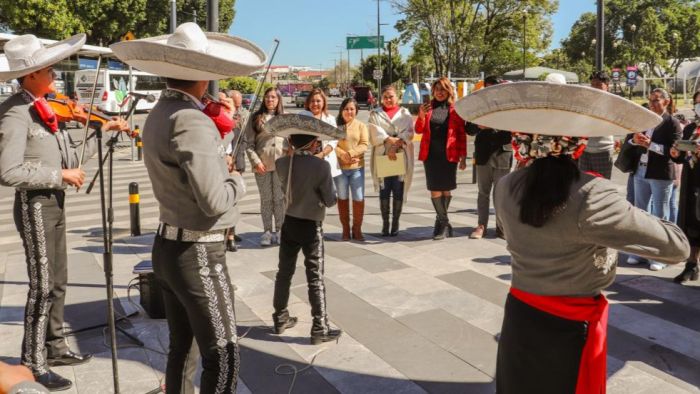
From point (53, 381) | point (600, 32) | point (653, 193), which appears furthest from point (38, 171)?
point (600, 32)

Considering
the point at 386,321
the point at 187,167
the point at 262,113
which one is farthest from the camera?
the point at 262,113

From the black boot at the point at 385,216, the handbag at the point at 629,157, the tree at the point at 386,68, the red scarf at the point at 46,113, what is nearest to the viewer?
the red scarf at the point at 46,113

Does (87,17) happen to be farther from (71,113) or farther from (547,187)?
(547,187)

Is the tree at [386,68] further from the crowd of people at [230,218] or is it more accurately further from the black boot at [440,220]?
the crowd of people at [230,218]

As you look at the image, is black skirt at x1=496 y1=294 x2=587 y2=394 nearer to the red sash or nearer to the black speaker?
the red sash

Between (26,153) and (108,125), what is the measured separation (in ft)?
1.74

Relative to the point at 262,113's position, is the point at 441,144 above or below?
below

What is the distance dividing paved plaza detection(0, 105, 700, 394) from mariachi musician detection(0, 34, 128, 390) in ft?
1.56

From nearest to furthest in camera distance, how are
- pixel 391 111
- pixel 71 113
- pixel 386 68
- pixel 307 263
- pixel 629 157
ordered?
pixel 71 113, pixel 307 263, pixel 629 157, pixel 391 111, pixel 386 68

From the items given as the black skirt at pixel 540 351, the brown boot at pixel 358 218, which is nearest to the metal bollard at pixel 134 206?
the brown boot at pixel 358 218

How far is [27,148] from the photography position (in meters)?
3.77

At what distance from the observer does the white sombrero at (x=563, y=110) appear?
219 centimetres

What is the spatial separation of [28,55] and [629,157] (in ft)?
19.9

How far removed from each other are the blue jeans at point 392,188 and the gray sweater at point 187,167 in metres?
5.48
